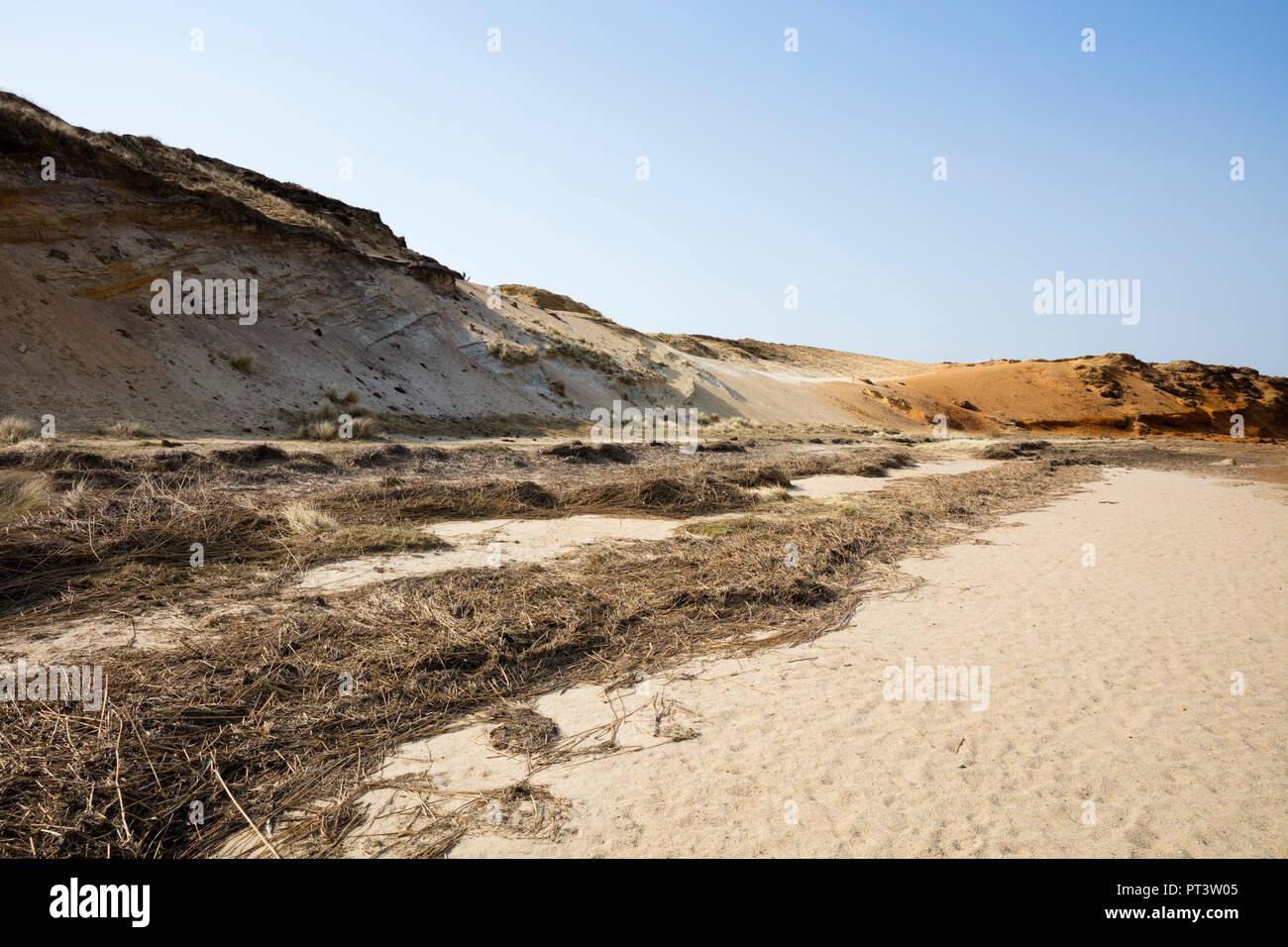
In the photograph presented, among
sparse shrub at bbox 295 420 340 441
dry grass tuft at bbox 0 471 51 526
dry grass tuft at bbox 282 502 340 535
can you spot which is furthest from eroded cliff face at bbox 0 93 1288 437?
dry grass tuft at bbox 282 502 340 535

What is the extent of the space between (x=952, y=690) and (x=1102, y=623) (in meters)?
2.44

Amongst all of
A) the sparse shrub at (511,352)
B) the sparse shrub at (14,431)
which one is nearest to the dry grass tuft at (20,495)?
the sparse shrub at (14,431)

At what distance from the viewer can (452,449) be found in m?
15.0

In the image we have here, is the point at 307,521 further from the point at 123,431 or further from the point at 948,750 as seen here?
the point at 123,431

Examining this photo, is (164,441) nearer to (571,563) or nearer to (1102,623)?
(571,563)

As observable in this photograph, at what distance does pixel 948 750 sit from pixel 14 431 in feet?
50.5

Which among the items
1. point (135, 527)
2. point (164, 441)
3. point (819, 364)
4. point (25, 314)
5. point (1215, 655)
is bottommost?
point (1215, 655)

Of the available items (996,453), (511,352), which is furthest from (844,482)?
(511,352)

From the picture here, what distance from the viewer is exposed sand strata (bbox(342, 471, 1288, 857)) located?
9.00ft

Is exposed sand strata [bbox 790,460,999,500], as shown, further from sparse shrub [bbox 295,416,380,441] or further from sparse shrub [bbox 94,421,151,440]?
sparse shrub [bbox 94,421,151,440]

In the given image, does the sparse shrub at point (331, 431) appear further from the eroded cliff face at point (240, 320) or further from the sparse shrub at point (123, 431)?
the sparse shrub at point (123, 431)

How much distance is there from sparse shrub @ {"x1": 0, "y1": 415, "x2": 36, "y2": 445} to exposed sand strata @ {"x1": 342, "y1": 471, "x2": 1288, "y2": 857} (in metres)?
12.9
